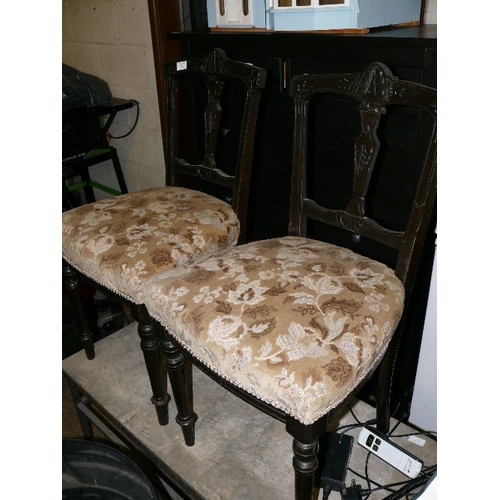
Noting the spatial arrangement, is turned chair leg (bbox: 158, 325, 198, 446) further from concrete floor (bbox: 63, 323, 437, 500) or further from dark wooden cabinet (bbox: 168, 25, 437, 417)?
dark wooden cabinet (bbox: 168, 25, 437, 417)

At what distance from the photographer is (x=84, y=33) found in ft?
7.07

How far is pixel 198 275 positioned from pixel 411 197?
1.76 feet

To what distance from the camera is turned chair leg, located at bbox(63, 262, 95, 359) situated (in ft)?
4.68

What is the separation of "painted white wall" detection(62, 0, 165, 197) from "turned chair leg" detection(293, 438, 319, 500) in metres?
1.50

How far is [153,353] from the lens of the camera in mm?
1208

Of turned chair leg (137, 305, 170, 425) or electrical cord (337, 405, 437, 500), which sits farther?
turned chair leg (137, 305, 170, 425)

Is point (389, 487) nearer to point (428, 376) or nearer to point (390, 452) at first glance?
point (390, 452)

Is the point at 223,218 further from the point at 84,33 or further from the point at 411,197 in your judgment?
the point at 84,33

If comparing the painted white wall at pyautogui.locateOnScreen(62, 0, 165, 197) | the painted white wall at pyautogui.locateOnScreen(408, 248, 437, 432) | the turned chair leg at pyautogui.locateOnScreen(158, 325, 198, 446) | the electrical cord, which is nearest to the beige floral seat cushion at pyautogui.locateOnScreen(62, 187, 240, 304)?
the turned chair leg at pyautogui.locateOnScreen(158, 325, 198, 446)

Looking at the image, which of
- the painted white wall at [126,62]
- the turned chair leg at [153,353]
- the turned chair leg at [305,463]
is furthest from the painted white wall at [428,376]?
the painted white wall at [126,62]

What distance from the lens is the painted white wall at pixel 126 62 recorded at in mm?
1904
